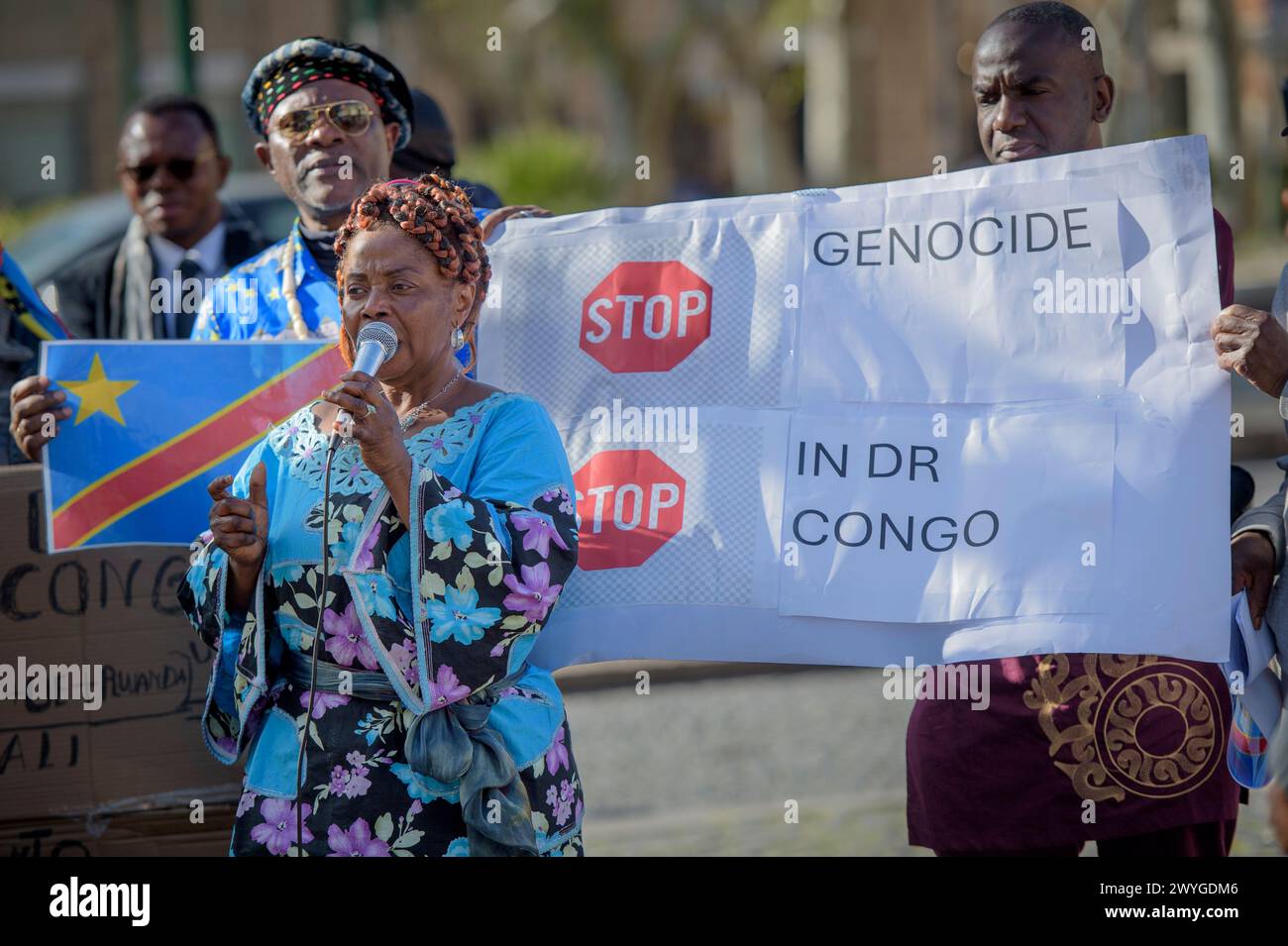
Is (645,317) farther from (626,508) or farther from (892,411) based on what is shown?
(892,411)

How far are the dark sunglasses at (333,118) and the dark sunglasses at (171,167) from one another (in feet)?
4.70

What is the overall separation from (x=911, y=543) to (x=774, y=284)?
645 millimetres

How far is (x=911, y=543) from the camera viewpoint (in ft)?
11.3

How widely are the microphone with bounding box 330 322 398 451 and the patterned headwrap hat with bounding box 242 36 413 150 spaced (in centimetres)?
115

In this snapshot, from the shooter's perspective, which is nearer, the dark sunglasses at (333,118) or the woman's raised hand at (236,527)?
the woman's raised hand at (236,527)

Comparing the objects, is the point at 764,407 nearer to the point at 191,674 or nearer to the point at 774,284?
the point at 774,284

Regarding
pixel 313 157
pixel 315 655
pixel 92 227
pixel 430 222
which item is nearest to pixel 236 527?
pixel 315 655

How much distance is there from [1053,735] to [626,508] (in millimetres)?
1004

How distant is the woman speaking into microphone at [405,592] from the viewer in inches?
117

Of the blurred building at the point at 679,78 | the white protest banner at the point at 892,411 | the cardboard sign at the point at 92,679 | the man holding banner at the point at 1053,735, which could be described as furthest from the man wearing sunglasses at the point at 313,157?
the blurred building at the point at 679,78

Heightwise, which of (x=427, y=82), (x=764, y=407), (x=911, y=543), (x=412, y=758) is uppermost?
(x=427, y=82)

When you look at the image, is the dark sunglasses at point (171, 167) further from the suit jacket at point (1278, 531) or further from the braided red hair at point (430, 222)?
the suit jacket at point (1278, 531)
